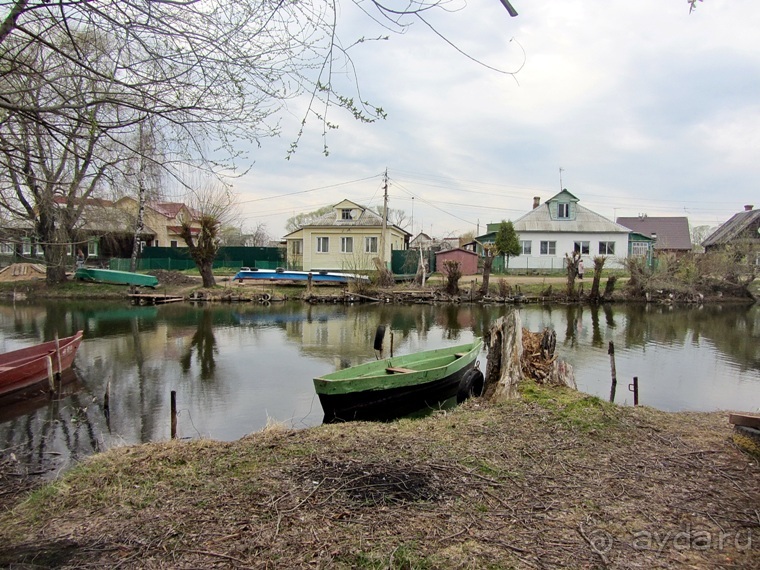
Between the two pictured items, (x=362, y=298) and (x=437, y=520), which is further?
(x=362, y=298)

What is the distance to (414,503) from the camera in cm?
443

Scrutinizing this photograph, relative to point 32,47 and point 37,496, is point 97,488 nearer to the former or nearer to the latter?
point 37,496

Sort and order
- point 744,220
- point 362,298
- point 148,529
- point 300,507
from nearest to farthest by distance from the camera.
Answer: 1. point 148,529
2. point 300,507
3. point 362,298
4. point 744,220

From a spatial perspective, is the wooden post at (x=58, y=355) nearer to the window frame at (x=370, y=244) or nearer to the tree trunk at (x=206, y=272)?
the tree trunk at (x=206, y=272)

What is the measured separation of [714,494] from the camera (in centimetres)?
455

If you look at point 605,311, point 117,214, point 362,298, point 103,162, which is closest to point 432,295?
point 362,298

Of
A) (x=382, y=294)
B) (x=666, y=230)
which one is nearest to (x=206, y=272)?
(x=382, y=294)

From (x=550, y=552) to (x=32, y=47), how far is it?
6.49m

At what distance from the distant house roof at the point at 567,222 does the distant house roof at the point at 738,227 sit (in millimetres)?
9511

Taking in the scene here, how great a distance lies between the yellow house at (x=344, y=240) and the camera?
41250 millimetres

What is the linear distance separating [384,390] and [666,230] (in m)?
49.8

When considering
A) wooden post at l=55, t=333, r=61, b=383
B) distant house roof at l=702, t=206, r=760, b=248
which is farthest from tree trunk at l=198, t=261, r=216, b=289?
distant house roof at l=702, t=206, r=760, b=248

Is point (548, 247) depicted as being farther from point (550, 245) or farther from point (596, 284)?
point (596, 284)

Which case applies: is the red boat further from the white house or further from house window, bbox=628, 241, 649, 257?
house window, bbox=628, 241, 649, 257
